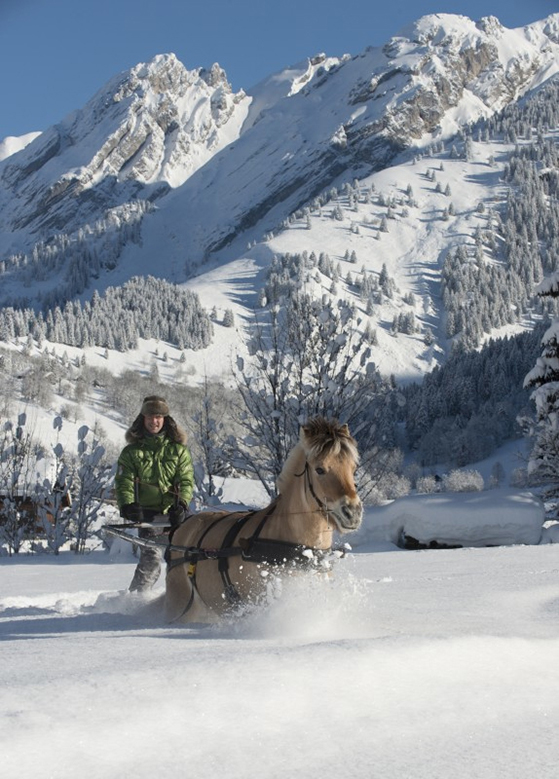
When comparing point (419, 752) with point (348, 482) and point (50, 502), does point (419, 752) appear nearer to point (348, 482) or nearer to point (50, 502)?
point (348, 482)

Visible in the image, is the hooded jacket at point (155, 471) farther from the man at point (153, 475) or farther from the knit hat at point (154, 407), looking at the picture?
the knit hat at point (154, 407)

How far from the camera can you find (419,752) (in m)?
2.28

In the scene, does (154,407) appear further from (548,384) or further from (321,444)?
(548,384)

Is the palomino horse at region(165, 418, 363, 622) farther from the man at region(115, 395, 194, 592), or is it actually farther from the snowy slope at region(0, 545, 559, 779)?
the man at region(115, 395, 194, 592)

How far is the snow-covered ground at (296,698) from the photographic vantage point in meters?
2.15

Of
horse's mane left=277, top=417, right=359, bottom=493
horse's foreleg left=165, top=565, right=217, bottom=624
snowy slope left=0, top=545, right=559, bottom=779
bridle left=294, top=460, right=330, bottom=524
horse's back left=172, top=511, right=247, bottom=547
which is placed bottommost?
horse's foreleg left=165, top=565, right=217, bottom=624

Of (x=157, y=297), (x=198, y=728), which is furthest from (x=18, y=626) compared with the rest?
(x=157, y=297)

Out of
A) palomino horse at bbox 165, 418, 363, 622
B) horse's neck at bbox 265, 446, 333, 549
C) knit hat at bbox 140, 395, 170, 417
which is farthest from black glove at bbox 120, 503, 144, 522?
horse's neck at bbox 265, 446, 333, 549

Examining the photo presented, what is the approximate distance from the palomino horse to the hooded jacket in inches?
46.3

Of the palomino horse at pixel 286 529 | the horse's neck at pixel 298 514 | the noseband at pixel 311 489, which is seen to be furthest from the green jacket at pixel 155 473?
the noseband at pixel 311 489

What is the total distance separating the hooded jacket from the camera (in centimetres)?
640

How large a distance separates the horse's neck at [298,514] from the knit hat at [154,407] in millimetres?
1843

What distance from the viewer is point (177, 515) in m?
6.34

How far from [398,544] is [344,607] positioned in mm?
9987
